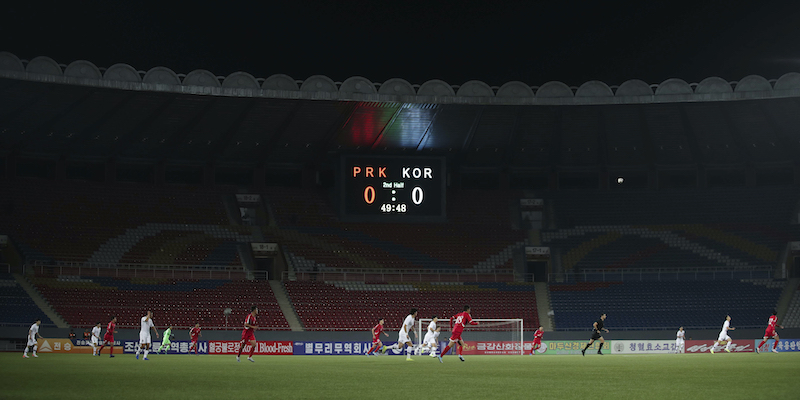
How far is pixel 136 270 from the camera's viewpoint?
1839 inches

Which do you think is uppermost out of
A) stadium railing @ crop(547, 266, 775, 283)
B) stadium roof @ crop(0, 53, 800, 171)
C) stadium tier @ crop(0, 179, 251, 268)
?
stadium roof @ crop(0, 53, 800, 171)

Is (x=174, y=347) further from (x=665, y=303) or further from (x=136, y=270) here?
(x=665, y=303)

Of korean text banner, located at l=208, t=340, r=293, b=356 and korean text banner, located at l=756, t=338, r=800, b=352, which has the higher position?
korean text banner, located at l=756, t=338, r=800, b=352

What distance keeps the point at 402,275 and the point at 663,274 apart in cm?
1643

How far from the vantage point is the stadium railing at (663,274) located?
49.0 m

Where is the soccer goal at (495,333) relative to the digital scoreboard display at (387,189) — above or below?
below

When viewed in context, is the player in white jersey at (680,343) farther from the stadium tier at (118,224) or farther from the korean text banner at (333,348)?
the stadium tier at (118,224)

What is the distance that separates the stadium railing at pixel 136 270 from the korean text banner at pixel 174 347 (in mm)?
8978

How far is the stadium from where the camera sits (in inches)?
1651

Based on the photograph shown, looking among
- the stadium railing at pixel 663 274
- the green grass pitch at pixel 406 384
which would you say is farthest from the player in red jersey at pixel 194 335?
the stadium railing at pixel 663 274

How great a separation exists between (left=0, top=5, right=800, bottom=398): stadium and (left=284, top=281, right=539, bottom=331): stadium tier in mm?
168

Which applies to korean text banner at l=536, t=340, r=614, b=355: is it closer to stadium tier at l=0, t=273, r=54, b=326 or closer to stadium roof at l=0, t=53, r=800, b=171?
stadium roof at l=0, t=53, r=800, b=171

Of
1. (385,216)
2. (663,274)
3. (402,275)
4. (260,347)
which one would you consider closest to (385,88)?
(385,216)

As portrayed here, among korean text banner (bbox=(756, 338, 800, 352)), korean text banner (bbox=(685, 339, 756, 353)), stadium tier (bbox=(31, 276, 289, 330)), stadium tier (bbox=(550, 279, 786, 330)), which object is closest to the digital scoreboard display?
stadium tier (bbox=(31, 276, 289, 330))
